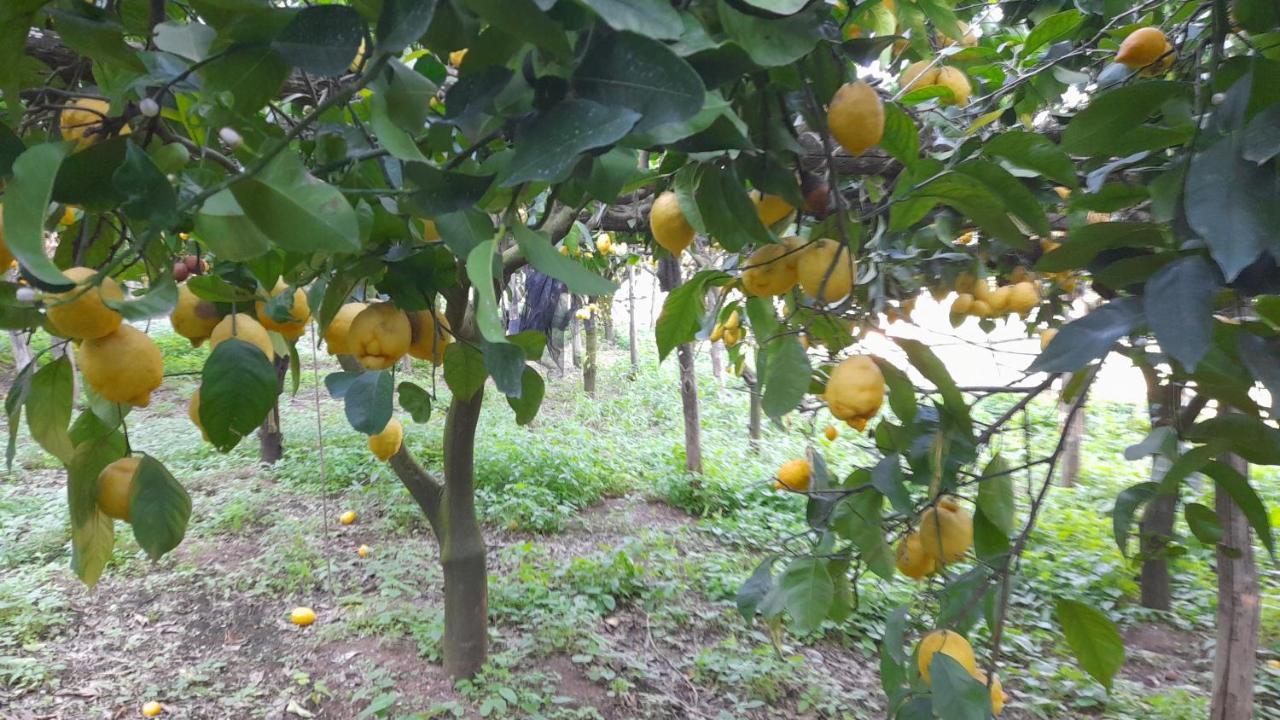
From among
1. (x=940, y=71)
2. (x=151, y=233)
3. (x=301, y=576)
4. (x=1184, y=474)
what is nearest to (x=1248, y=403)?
(x=1184, y=474)

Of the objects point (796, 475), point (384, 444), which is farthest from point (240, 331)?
point (796, 475)

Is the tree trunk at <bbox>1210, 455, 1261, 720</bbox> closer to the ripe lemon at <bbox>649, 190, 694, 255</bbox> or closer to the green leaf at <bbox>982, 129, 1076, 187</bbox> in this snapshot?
the green leaf at <bbox>982, 129, 1076, 187</bbox>

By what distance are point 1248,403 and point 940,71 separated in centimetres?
78

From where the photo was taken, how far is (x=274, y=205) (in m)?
0.43

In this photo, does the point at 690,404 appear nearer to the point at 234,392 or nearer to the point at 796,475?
the point at 796,475

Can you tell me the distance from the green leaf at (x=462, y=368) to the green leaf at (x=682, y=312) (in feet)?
0.89

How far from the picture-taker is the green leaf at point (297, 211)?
1.39 ft

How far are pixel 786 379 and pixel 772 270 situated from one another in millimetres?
120

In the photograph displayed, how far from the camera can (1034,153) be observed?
0.65 m

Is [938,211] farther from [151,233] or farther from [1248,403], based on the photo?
[151,233]

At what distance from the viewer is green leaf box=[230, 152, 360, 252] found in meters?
0.42

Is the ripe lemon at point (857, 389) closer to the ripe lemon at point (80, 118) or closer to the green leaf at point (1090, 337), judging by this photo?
the green leaf at point (1090, 337)

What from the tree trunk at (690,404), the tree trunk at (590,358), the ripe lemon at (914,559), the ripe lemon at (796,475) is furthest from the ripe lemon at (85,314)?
the tree trunk at (590,358)

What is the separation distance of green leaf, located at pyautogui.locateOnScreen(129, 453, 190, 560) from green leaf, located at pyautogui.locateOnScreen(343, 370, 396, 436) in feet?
0.48
